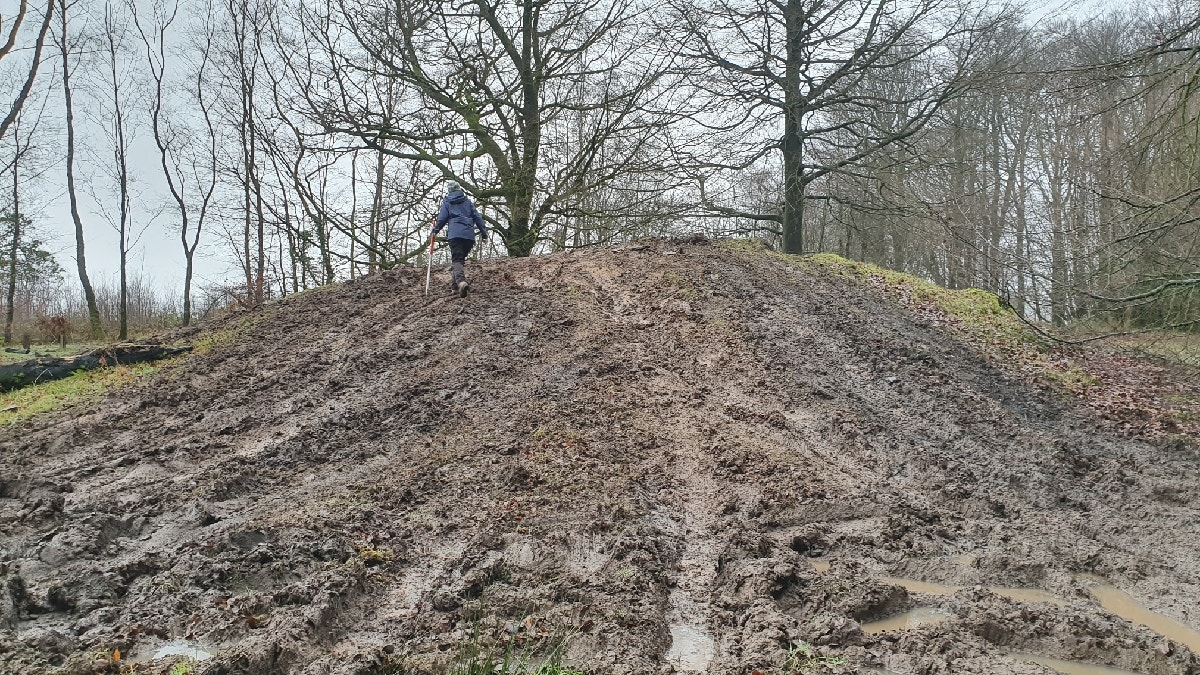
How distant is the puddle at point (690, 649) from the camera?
332 cm

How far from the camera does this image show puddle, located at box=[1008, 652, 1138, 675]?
11.0ft

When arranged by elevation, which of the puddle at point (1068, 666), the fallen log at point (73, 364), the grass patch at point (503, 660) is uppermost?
the fallen log at point (73, 364)

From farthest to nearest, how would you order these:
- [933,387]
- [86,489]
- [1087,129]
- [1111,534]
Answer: [1087,129] < [933,387] < [86,489] < [1111,534]

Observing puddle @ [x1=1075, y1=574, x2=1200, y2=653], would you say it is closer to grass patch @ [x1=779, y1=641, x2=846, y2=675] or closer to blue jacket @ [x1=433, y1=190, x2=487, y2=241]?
grass patch @ [x1=779, y1=641, x2=846, y2=675]

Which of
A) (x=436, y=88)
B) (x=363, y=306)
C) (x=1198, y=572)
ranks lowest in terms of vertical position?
(x=1198, y=572)

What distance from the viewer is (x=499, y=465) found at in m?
5.76

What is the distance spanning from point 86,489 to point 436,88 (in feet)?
32.1

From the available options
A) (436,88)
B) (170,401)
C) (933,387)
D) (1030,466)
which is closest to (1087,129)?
(933,387)

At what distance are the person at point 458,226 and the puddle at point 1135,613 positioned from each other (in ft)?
26.5

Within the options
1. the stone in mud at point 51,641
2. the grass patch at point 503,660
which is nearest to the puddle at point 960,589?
the grass patch at point 503,660

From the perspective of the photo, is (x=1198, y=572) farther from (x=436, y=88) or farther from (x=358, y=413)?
(x=436, y=88)

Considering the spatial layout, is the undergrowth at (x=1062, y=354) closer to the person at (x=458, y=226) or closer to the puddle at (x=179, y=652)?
the person at (x=458, y=226)

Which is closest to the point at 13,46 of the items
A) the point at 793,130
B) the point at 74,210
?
the point at 74,210

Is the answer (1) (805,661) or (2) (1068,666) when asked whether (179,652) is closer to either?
(1) (805,661)
